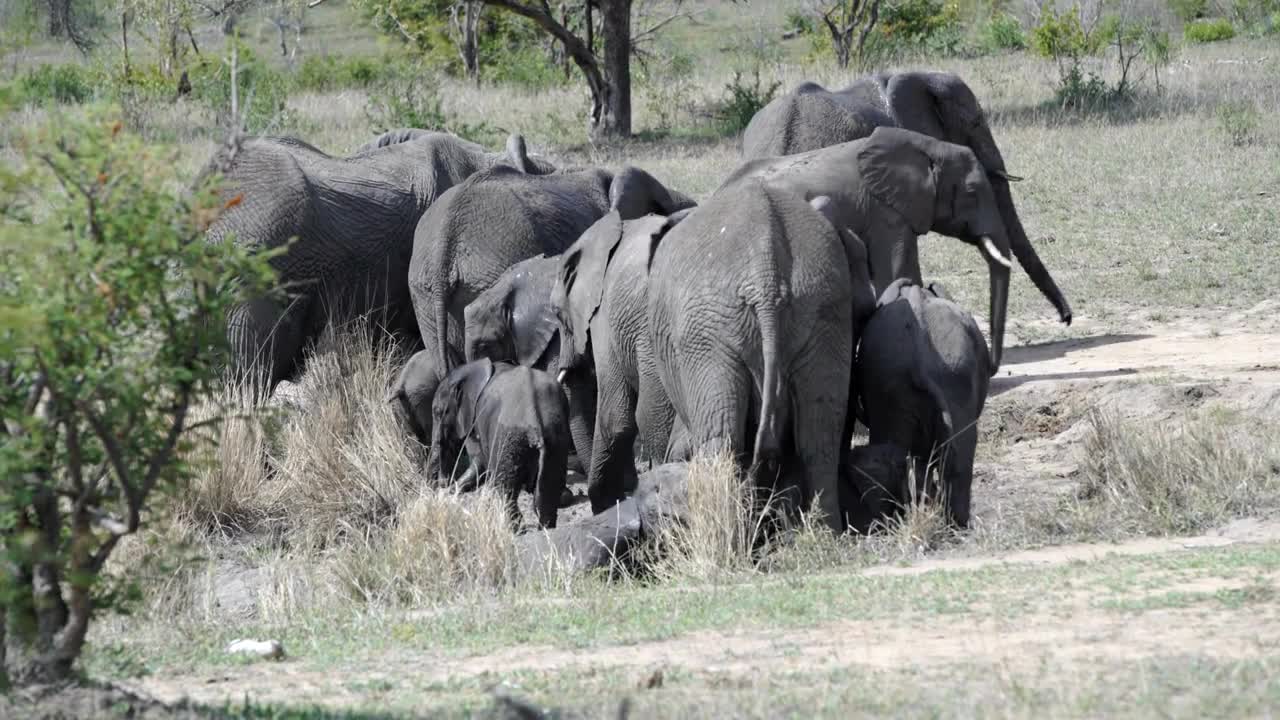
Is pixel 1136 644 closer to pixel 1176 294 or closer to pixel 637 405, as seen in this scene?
pixel 637 405

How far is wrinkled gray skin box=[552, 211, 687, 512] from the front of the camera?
30.4ft

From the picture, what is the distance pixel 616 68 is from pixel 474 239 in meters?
14.1

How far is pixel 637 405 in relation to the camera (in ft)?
31.1

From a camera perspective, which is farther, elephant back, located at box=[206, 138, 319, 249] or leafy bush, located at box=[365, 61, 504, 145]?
leafy bush, located at box=[365, 61, 504, 145]

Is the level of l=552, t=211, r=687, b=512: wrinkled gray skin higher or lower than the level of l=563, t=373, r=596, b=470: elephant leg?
higher

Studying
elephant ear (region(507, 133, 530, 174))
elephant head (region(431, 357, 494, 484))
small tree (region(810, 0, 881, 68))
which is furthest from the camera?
small tree (region(810, 0, 881, 68))

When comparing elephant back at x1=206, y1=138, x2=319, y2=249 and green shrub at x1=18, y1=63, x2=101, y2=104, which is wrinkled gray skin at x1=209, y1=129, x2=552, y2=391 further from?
green shrub at x1=18, y1=63, x2=101, y2=104

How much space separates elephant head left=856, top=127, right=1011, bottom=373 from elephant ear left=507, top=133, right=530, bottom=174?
257cm

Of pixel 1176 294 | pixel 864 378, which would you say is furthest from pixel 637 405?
pixel 1176 294

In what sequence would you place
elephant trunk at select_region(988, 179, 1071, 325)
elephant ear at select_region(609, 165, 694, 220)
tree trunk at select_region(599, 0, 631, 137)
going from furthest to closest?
1. tree trunk at select_region(599, 0, 631, 137)
2. elephant trunk at select_region(988, 179, 1071, 325)
3. elephant ear at select_region(609, 165, 694, 220)

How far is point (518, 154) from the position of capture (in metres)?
12.9

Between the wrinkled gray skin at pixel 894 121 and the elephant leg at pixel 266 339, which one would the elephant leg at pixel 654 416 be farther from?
the wrinkled gray skin at pixel 894 121

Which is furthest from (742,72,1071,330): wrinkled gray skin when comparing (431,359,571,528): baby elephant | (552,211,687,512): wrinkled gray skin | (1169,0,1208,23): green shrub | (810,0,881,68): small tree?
(1169,0,1208,23): green shrub

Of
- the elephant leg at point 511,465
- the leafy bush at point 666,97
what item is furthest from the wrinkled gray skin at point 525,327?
the leafy bush at point 666,97
